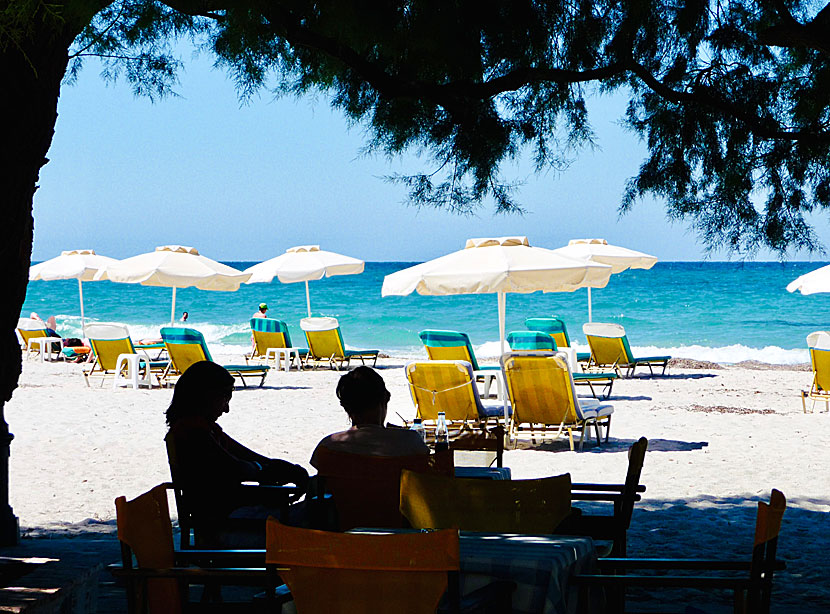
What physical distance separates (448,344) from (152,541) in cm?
858

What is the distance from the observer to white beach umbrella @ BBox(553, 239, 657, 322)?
14.6 m

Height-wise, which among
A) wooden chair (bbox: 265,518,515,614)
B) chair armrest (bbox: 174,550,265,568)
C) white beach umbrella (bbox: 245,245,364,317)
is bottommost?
chair armrest (bbox: 174,550,265,568)

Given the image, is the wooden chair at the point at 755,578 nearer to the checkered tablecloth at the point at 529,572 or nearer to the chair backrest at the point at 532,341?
the checkered tablecloth at the point at 529,572

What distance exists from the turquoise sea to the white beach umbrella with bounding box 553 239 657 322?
1315 cm

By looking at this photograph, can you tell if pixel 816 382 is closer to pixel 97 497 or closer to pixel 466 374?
pixel 466 374

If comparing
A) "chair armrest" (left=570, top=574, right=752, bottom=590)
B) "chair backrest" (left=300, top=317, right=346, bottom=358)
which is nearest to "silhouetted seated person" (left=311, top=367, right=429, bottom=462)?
"chair armrest" (left=570, top=574, right=752, bottom=590)

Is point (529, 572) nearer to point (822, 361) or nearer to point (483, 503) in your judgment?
point (483, 503)

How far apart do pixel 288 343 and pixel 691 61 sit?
14.5 metres

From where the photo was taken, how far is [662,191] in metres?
4.59

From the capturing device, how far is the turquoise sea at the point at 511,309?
128 feet

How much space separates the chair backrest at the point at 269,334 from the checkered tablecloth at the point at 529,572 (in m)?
15.5

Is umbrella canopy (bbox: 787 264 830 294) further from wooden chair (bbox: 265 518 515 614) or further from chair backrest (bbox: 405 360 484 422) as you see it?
wooden chair (bbox: 265 518 515 614)

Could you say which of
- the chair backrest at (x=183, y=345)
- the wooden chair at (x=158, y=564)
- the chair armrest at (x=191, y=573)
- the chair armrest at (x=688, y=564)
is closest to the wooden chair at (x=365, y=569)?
the wooden chair at (x=158, y=564)

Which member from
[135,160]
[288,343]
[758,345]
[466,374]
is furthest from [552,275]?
[135,160]
